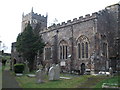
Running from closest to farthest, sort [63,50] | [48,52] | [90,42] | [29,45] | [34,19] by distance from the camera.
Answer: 1. [90,42]
2. [29,45]
3. [63,50]
4. [48,52]
5. [34,19]

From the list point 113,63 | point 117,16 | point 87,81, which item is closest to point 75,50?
point 113,63

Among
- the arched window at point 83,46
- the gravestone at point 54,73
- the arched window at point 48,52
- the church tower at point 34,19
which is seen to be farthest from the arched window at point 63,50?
the church tower at point 34,19

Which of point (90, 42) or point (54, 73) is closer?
point (54, 73)

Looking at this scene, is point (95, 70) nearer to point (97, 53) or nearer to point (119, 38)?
point (97, 53)

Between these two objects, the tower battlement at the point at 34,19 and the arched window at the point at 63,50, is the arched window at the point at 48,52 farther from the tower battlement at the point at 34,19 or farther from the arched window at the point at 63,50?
the tower battlement at the point at 34,19

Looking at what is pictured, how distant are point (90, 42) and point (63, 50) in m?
6.27

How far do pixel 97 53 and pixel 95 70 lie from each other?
2392mm

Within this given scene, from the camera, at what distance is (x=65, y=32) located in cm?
3105

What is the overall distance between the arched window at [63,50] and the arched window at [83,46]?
291 cm

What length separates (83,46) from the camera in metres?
27.9

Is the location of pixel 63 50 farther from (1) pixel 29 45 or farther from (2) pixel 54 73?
(2) pixel 54 73

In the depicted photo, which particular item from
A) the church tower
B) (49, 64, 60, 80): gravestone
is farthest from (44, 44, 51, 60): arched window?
(49, 64, 60, 80): gravestone

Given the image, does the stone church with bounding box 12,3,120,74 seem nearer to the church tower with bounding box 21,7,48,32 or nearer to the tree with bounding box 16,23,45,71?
the tree with bounding box 16,23,45,71

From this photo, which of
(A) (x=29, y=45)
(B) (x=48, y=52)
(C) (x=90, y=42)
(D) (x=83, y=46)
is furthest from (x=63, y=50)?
(C) (x=90, y=42)
